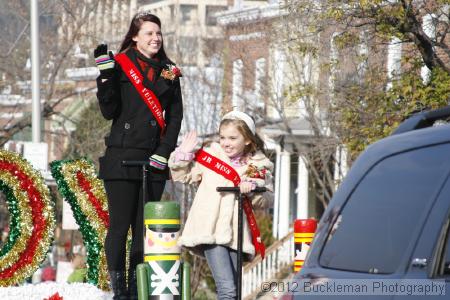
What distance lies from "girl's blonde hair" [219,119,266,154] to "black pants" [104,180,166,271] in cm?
61

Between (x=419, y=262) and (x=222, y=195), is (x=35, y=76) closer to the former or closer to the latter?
(x=222, y=195)

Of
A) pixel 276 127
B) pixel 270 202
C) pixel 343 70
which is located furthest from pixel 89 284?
pixel 276 127

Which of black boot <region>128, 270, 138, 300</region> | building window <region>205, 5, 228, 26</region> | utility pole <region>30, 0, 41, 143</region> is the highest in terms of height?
building window <region>205, 5, 228, 26</region>

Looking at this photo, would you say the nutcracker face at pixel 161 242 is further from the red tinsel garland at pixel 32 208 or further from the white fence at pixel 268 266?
the white fence at pixel 268 266

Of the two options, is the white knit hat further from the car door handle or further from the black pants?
the car door handle

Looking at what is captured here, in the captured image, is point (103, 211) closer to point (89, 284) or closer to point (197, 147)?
point (89, 284)

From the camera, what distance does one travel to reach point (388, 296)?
4.46m

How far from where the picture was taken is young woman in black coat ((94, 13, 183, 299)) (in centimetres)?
817

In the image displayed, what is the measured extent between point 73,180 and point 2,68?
740 inches

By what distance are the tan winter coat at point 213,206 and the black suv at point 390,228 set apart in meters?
3.08

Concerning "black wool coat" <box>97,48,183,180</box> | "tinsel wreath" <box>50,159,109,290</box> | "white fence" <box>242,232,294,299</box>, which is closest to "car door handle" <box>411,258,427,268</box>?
"black wool coat" <box>97,48,183,180</box>

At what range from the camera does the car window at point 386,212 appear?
4.46 meters

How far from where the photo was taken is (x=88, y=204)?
10.6 metres

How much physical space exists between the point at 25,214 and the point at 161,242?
440 centimetres
